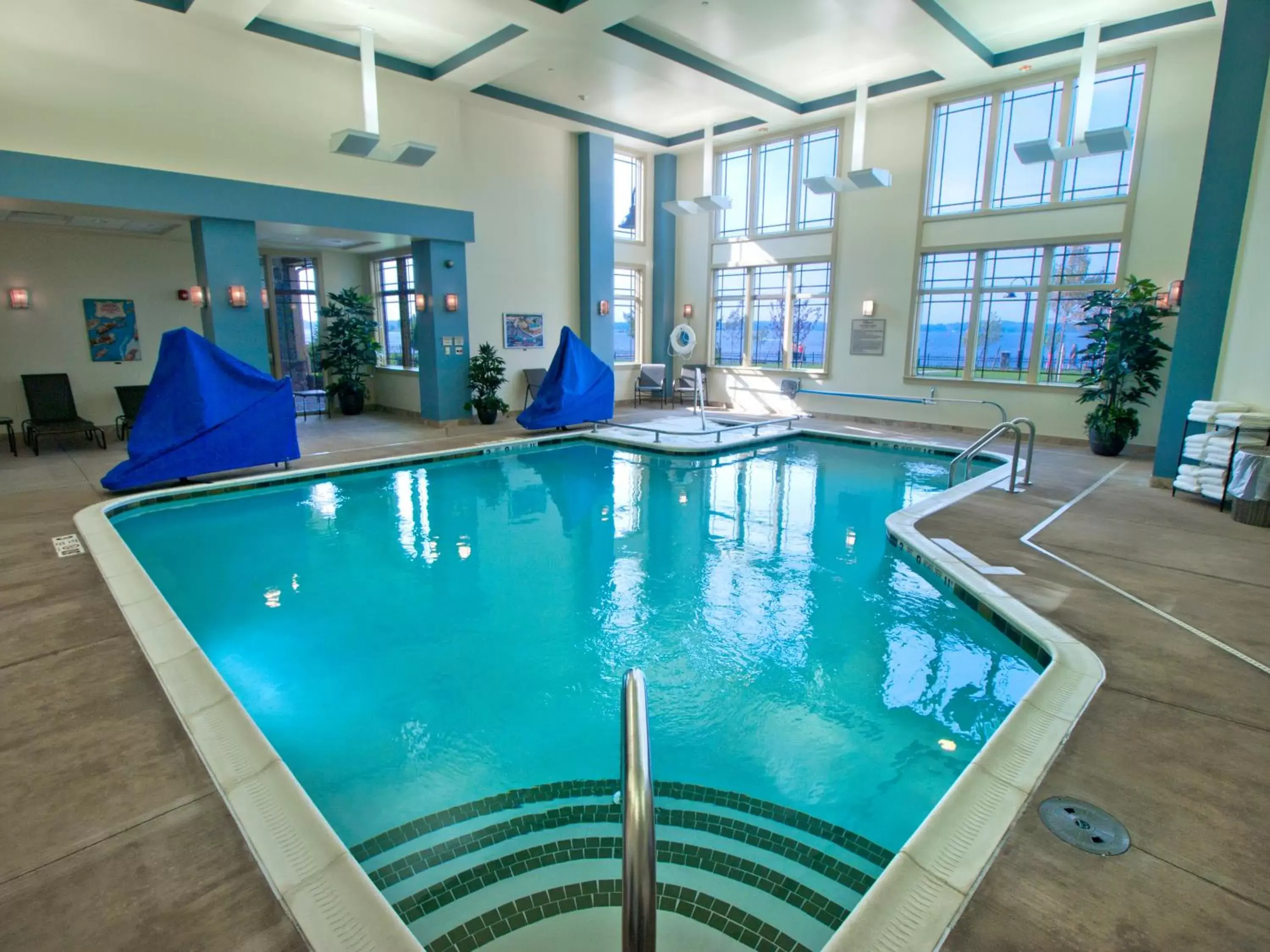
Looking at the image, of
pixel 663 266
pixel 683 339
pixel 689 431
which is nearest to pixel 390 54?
pixel 683 339

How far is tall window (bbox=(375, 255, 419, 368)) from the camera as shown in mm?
10750

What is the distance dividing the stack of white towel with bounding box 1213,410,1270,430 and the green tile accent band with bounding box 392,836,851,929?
5.23 m

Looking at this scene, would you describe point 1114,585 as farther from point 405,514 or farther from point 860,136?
point 860,136

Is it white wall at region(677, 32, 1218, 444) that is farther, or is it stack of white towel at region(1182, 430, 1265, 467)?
white wall at region(677, 32, 1218, 444)

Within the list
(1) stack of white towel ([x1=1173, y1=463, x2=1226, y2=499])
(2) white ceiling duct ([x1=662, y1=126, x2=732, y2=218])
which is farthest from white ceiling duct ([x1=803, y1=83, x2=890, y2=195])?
(1) stack of white towel ([x1=1173, y1=463, x2=1226, y2=499])

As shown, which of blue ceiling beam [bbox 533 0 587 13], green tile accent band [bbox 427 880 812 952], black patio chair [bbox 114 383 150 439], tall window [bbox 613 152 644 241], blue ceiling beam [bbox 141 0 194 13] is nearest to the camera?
green tile accent band [bbox 427 880 812 952]

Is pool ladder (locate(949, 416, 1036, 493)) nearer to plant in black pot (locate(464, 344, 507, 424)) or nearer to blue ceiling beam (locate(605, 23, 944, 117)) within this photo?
blue ceiling beam (locate(605, 23, 944, 117))

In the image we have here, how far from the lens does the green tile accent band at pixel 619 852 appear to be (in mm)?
1953

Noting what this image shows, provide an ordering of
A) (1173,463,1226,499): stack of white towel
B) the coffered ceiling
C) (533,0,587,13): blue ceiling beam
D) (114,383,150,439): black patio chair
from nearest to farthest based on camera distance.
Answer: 1. (1173,463,1226,499): stack of white towel
2. (533,0,587,13): blue ceiling beam
3. the coffered ceiling
4. (114,383,150,439): black patio chair

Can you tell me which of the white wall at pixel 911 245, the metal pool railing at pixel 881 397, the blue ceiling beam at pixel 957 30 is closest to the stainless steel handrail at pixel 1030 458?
the metal pool railing at pixel 881 397

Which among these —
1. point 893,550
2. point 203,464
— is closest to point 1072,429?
point 893,550

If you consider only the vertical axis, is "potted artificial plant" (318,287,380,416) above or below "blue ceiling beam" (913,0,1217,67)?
below

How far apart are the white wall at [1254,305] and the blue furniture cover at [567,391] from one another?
253 inches

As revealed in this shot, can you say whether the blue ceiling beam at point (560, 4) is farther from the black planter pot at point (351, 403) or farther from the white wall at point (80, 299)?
the black planter pot at point (351, 403)
